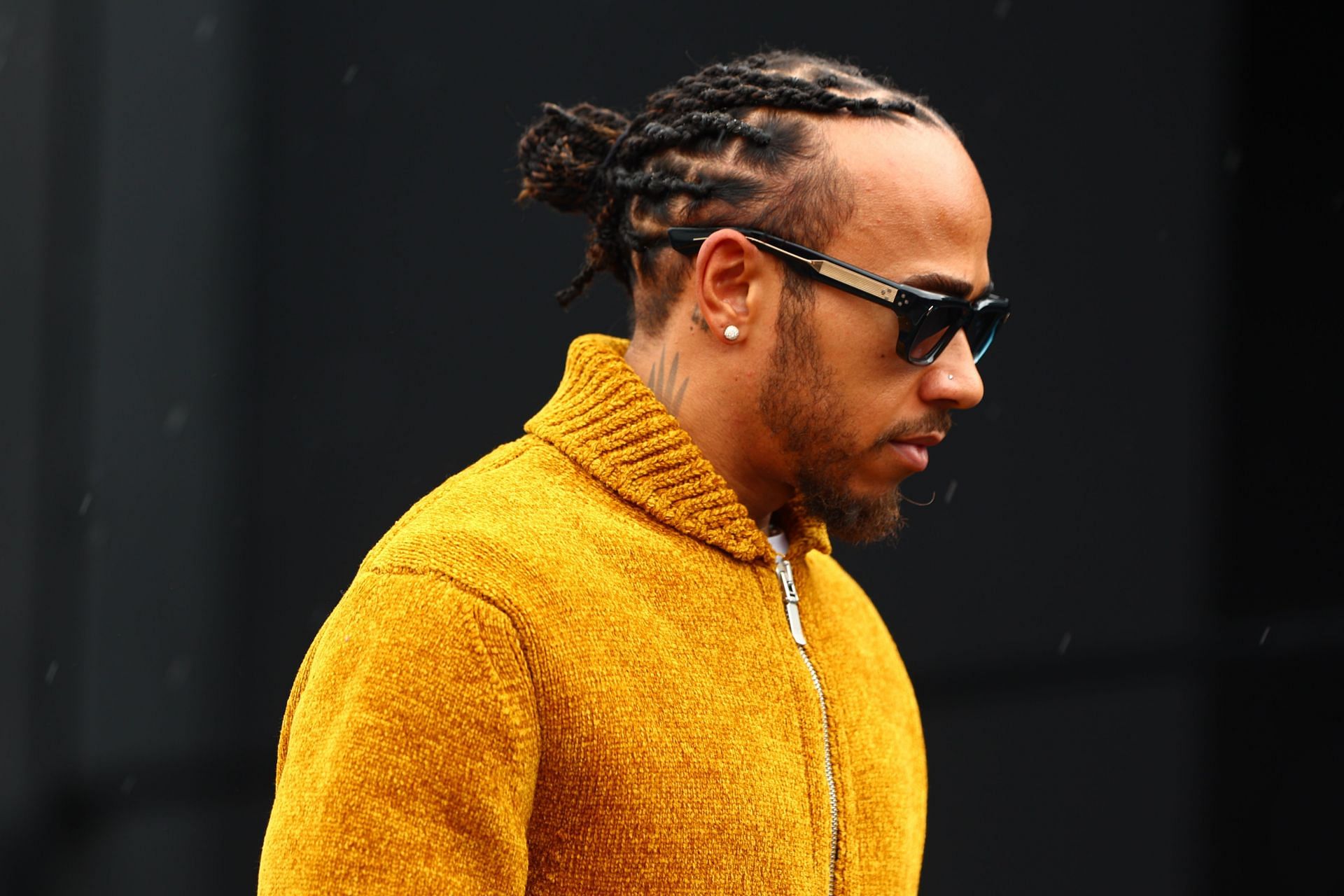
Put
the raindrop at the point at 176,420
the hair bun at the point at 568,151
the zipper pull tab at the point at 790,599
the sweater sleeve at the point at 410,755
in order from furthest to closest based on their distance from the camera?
the raindrop at the point at 176,420, the hair bun at the point at 568,151, the zipper pull tab at the point at 790,599, the sweater sleeve at the point at 410,755

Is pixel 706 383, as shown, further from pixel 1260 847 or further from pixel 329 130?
pixel 1260 847

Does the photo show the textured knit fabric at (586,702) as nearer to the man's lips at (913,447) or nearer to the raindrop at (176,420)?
the man's lips at (913,447)

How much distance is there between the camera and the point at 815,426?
6.55 ft

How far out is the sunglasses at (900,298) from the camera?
1941 mm

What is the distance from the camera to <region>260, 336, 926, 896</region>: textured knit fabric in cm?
158

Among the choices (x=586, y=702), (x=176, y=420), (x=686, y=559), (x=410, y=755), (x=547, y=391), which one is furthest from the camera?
(x=547, y=391)

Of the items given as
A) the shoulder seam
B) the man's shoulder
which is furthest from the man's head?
the shoulder seam

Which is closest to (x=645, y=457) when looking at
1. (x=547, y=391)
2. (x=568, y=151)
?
(x=568, y=151)

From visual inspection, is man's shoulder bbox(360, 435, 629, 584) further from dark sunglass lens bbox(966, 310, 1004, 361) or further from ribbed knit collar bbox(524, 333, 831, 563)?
dark sunglass lens bbox(966, 310, 1004, 361)

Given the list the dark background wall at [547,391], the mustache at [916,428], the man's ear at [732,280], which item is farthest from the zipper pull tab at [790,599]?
the dark background wall at [547,391]

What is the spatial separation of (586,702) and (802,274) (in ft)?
2.16

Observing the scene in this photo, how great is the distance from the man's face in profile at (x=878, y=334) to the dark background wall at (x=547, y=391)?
1685mm

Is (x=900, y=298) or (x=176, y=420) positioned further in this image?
(x=176, y=420)

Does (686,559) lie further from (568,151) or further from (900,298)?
(568,151)
